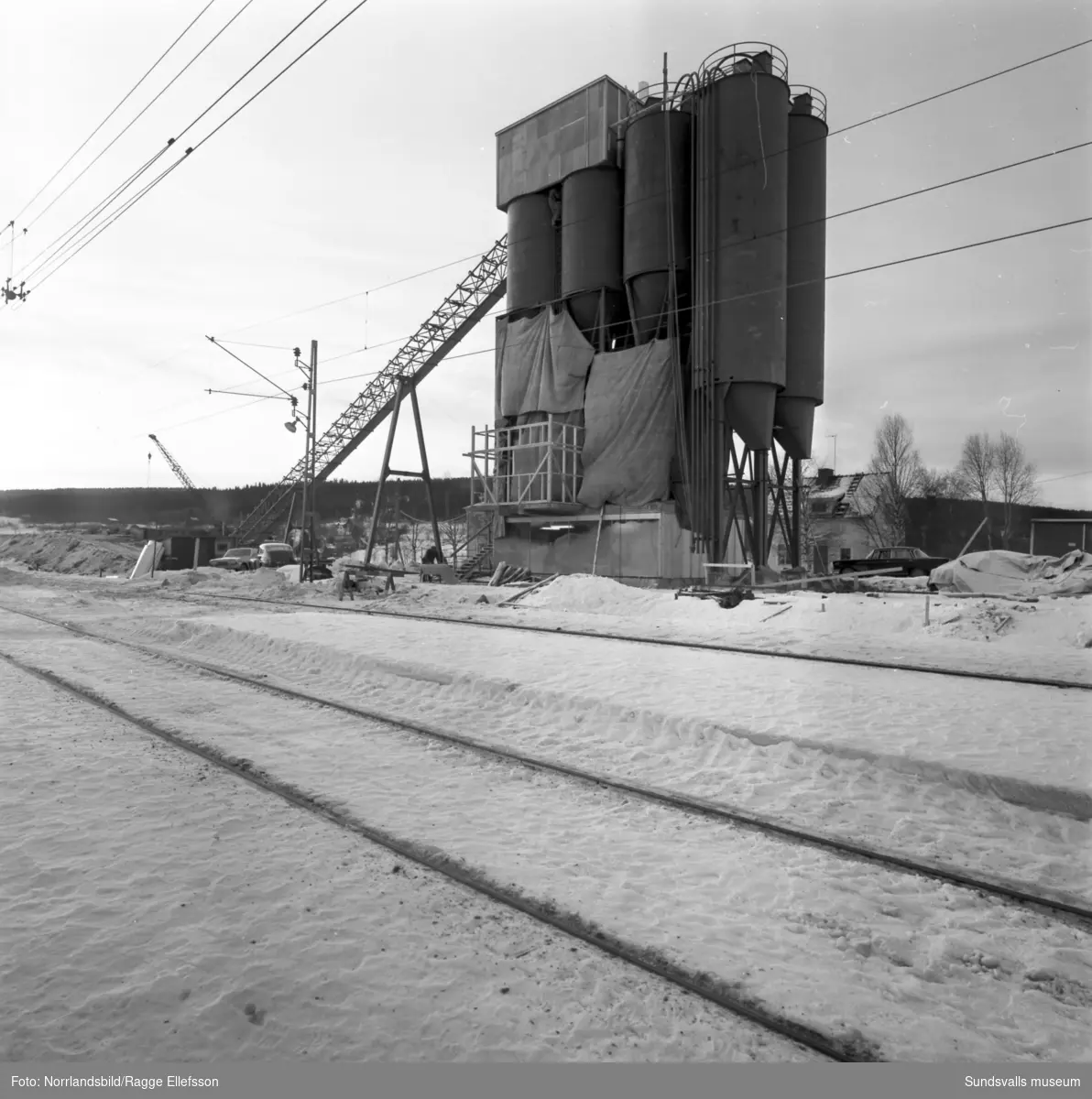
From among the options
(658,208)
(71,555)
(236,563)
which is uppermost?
(658,208)

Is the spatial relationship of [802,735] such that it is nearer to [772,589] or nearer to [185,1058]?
[185,1058]

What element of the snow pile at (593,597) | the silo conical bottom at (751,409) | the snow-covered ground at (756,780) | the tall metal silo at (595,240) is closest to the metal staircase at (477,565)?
the snow pile at (593,597)

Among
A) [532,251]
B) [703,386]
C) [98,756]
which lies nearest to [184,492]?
[532,251]

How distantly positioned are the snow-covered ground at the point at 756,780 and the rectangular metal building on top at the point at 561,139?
21.0 m

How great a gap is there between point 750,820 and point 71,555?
169ft

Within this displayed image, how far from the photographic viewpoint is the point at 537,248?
1108 inches

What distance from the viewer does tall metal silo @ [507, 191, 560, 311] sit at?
91.9ft

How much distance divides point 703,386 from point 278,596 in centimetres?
1467

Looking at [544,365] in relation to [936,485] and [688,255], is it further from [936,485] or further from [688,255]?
[936,485]

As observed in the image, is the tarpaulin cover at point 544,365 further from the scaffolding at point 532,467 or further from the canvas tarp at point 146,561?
the canvas tarp at point 146,561

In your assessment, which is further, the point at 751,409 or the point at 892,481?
the point at 892,481

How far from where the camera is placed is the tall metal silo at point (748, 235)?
2255 centimetres

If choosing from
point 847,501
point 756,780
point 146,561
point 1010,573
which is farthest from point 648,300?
point 847,501

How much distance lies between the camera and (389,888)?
3713 millimetres
